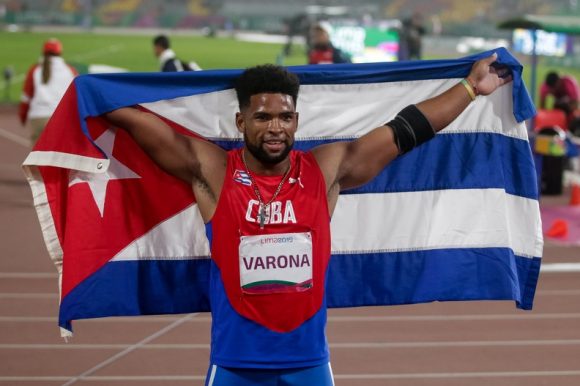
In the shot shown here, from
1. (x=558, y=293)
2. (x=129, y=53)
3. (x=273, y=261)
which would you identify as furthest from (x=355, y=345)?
(x=129, y=53)

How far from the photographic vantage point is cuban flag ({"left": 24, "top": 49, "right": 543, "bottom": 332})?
17.1ft

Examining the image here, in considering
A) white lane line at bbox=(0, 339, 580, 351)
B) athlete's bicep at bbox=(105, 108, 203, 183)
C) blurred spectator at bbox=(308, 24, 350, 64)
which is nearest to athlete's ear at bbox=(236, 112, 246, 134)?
athlete's bicep at bbox=(105, 108, 203, 183)

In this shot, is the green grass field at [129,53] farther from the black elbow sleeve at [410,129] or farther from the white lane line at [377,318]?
the black elbow sleeve at [410,129]

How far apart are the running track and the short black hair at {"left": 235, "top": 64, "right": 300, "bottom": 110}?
299 cm

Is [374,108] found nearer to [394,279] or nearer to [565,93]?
[394,279]

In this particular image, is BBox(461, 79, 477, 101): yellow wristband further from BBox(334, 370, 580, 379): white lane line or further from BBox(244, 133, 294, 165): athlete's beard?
BBox(334, 370, 580, 379): white lane line

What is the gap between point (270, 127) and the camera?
4414mm

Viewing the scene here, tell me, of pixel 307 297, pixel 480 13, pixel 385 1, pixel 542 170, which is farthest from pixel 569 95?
pixel 385 1

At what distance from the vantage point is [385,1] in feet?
269

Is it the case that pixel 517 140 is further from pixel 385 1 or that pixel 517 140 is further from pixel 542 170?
pixel 385 1

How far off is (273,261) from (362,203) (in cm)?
126

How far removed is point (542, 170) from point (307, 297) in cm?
1115

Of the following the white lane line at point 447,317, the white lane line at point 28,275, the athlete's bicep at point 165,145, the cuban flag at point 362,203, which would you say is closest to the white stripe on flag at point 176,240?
the cuban flag at point 362,203

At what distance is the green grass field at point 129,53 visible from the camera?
39125 mm
